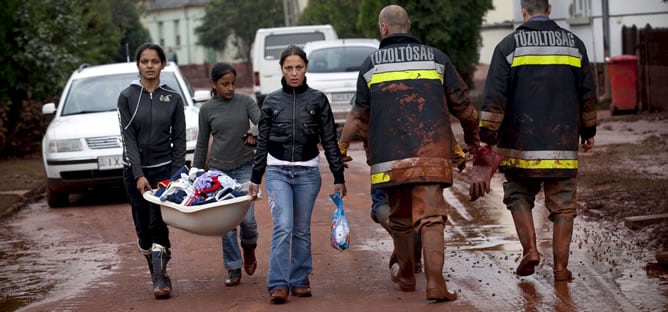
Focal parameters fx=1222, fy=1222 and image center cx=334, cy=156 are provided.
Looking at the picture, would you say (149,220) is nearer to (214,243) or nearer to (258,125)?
(258,125)

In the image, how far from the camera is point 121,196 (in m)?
15.7

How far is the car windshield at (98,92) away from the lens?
15.5m

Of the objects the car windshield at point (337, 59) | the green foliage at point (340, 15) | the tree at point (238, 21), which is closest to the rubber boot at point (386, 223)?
the car windshield at point (337, 59)

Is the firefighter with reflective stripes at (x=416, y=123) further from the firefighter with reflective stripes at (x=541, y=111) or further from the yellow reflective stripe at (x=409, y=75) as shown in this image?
the firefighter with reflective stripes at (x=541, y=111)

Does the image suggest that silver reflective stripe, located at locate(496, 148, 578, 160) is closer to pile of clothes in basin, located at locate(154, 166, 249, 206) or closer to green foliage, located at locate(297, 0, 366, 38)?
pile of clothes in basin, located at locate(154, 166, 249, 206)

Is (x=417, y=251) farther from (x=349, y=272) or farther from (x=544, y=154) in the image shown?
(x=544, y=154)

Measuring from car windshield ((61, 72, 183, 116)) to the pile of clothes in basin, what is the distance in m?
7.42

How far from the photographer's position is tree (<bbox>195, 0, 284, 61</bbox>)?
253 feet

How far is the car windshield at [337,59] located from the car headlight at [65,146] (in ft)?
26.9

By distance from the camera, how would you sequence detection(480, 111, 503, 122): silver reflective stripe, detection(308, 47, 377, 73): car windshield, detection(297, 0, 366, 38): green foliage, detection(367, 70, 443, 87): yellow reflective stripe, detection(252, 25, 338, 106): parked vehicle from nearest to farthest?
detection(367, 70, 443, 87): yellow reflective stripe
detection(480, 111, 503, 122): silver reflective stripe
detection(308, 47, 377, 73): car windshield
detection(252, 25, 338, 106): parked vehicle
detection(297, 0, 366, 38): green foliage

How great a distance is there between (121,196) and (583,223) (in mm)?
6790

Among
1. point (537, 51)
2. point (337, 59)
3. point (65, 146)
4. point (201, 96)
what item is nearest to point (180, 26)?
point (337, 59)

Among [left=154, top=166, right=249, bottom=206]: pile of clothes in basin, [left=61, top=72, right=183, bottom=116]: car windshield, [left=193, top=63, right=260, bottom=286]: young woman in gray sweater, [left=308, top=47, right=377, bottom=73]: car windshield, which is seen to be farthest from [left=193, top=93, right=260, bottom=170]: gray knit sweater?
[left=308, top=47, right=377, bottom=73]: car windshield

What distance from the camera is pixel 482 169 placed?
8.20 m
